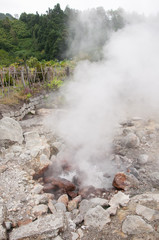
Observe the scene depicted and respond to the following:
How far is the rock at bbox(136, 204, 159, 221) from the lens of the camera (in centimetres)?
217

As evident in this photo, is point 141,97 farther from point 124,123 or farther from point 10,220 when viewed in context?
point 10,220

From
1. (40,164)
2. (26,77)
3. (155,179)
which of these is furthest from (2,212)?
(26,77)

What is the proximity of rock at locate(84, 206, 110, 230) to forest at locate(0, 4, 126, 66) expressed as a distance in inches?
204

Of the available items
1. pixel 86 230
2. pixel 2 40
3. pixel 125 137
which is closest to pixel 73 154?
pixel 125 137

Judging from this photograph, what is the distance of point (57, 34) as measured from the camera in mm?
17297

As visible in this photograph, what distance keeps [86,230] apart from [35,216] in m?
0.71

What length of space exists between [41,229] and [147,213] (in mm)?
1289

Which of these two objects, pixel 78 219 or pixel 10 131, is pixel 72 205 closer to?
pixel 78 219

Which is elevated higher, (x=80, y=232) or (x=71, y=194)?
(x=80, y=232)

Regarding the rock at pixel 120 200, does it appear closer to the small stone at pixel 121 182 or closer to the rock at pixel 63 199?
the small stone at pixel 121 182

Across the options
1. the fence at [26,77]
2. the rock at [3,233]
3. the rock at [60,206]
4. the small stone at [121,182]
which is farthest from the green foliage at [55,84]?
the rock at [3,233]

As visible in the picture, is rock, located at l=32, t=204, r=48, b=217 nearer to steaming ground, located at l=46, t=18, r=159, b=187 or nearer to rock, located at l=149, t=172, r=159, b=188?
steaming ground, located at l=46, t=18, r=159, b=187

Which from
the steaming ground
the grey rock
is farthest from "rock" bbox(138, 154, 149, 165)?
the grey rock

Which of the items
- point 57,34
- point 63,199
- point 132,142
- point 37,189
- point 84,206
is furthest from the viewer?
point 57,34
